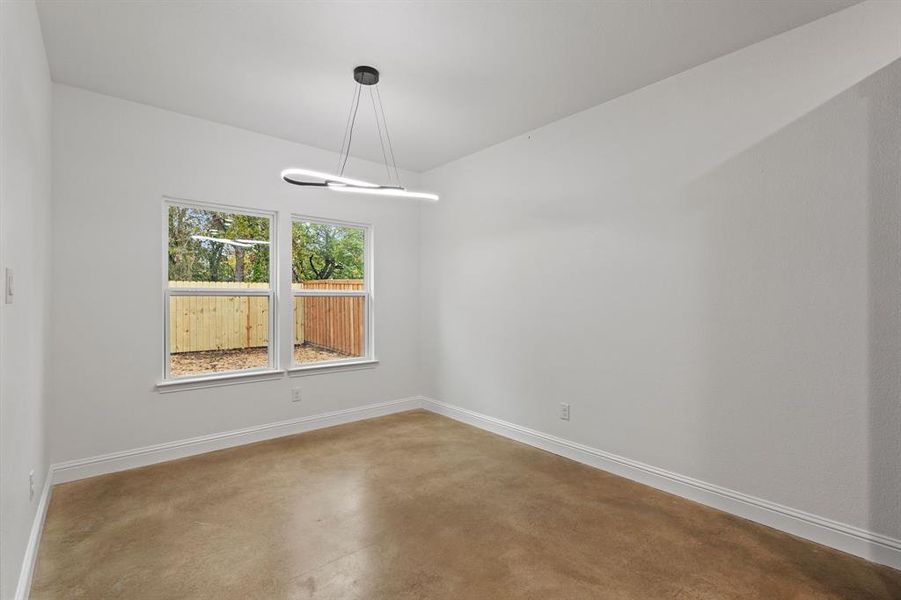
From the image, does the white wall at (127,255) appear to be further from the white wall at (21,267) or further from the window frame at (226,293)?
the white wall at (21,267)

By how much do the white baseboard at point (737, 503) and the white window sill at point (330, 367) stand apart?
1652 mm

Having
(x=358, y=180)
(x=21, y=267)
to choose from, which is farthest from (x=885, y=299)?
(x=21, y=267)

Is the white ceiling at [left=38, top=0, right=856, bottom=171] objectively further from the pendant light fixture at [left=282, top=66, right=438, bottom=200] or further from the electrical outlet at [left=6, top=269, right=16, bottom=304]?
the electrical outlet at [left=6, top=269, right=16, bottom=304]

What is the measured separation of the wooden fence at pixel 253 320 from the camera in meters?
3.73

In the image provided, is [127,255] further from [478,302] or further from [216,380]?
[478,302]

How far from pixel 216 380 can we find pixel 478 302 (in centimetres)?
248

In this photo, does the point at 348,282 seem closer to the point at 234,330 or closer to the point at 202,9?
the point at 234,330

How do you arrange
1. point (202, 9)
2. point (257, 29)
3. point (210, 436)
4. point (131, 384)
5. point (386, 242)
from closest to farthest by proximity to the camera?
point (202, 9)
point (257, 29)
point (131, 384)
point (210, 436)
point (386, 242)

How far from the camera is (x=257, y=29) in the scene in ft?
8.20

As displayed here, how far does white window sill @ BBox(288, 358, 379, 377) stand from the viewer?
4.28 metres

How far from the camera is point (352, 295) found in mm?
4801

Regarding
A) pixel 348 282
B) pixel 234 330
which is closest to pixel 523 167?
pixel 348 282

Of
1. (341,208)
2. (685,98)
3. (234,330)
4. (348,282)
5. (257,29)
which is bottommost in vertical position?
Result: (234,330)

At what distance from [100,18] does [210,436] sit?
3.00 m
